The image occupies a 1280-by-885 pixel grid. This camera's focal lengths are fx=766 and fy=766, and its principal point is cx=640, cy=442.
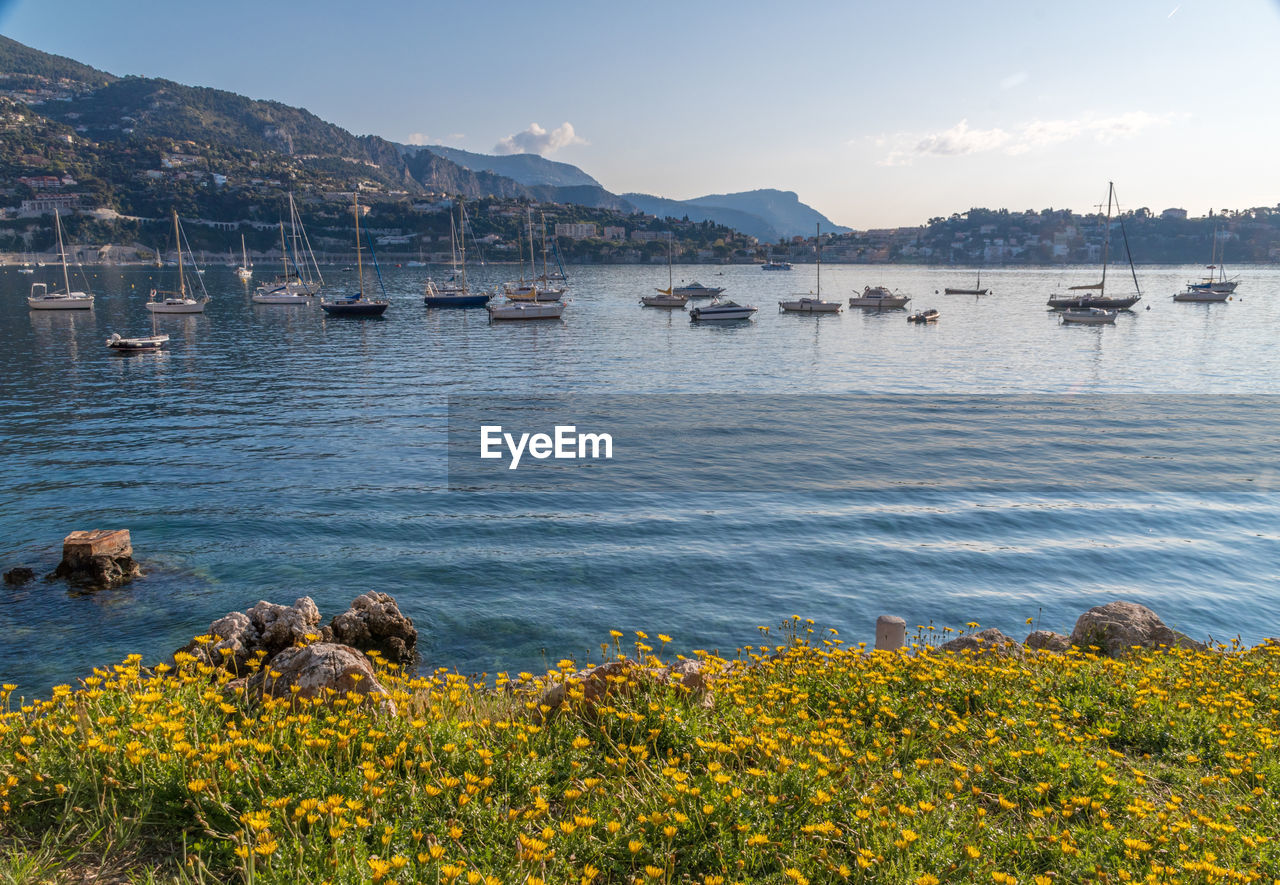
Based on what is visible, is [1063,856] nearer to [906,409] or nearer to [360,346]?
[906,409]

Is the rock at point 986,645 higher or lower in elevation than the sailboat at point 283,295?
lower

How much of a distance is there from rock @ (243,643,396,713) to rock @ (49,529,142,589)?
305 inches

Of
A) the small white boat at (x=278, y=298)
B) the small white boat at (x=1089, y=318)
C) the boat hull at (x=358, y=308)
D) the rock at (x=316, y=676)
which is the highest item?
the small white boat at (x=278, y=298)

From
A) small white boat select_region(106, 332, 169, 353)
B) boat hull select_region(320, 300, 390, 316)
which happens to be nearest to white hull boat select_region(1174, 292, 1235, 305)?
boat hull select_region(320, 300, 390, 316)

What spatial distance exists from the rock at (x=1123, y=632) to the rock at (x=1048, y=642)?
18 centimetres

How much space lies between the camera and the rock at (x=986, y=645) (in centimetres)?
824

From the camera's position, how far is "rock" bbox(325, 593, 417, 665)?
34.1 ft

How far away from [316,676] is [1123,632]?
878 centimetres

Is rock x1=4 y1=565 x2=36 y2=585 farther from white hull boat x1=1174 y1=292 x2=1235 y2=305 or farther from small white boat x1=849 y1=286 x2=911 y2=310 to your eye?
white hull boat x1=1174 y1=292 x2=1235 y2=305

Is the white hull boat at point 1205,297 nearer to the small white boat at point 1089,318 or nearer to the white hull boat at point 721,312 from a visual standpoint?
the small white boat at point 1089,318

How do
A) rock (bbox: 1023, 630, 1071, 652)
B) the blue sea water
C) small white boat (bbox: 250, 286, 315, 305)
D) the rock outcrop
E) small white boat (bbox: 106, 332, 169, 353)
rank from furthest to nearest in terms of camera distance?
1. small white boat (bbox: 250, 286, 315, 305)
2. small white boat (bbox: 106, 332, 169, 353)
3. the blue sea water
4. the rock outcrop
5. rock (bbox: 1023, 630, 1071, 652)

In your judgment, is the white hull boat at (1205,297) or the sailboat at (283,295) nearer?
the sailboat at (283,295)

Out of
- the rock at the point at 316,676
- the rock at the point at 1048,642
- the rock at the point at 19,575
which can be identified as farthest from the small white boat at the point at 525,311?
the rock at the point at 316,676

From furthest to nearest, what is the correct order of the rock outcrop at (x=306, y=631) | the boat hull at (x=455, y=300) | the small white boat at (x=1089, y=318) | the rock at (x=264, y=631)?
the boat hull at (x=455, y=300)
the small white boat at (x=1089, y=318)
the rock outcrop at (x=306, y=631)
the rock at (x=264, y=631)
